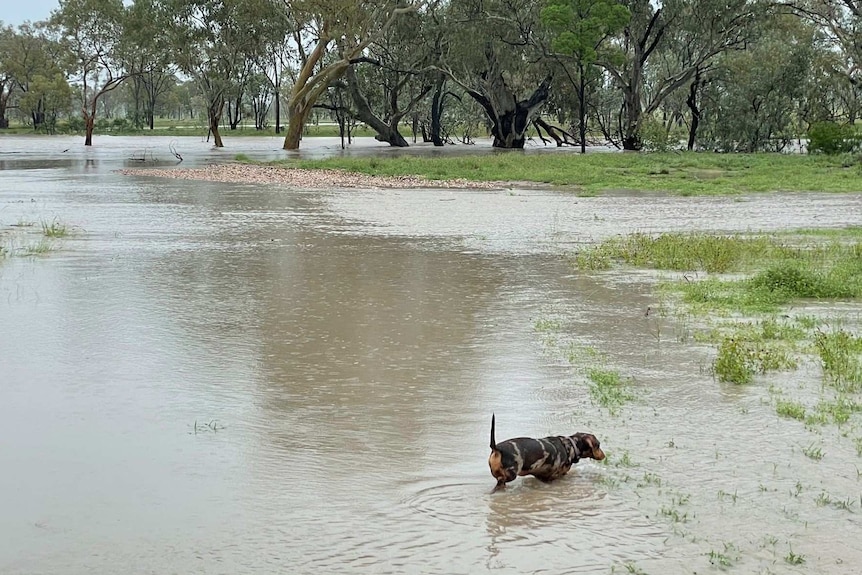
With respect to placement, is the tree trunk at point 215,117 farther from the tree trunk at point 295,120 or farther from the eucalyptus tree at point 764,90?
the eucalyptus tree at point 764,90

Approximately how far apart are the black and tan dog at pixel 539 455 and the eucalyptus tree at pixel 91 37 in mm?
57002

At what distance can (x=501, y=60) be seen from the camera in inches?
2026

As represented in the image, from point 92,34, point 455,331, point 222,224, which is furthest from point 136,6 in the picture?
point 455,331

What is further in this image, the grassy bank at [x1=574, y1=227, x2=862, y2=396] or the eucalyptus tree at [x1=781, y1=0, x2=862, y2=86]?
the eucalyptus tree at [x1=781, y1=0, x2=862, y2=86]

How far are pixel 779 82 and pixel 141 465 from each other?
43.9 m

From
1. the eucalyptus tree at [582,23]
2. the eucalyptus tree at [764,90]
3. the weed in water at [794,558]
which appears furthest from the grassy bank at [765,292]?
the eucalyptus tree at [764,90]

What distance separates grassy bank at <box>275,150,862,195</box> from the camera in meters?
27.5

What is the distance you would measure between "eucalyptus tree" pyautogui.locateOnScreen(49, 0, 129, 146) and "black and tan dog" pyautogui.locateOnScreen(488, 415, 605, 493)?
57.0 meters

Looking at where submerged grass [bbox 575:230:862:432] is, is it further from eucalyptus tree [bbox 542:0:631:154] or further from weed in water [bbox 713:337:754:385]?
eucalyptus tree [bbox 542:0:631:154]

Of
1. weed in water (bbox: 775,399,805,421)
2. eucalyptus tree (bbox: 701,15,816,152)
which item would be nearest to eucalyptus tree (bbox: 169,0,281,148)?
eucalyptus tree (bbox: 701,15,816,152)

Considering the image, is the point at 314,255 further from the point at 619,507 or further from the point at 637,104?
the point at 637,104

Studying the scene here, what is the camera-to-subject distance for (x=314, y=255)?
14094 millimetres

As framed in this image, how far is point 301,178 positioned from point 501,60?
23565 millimetres

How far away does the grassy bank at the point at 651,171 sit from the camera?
2745 centimetres
